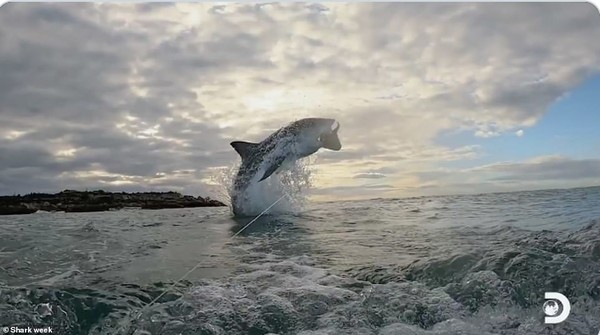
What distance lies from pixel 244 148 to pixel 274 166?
0.60 feet

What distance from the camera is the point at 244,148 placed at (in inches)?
96.7

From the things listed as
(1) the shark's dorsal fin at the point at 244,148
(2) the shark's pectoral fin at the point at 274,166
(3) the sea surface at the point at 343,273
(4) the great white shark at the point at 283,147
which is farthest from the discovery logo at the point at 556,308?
(1) the shark's dorsal fin at the point at 244,148

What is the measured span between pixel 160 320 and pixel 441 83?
1573 millimetres

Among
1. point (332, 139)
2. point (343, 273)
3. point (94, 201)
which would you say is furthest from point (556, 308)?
point (94, 201)

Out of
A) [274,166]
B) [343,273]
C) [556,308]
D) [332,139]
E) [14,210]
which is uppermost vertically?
[332,139]

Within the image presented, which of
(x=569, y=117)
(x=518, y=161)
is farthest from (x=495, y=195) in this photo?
(x=569, y=117)

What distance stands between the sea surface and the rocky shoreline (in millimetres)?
54

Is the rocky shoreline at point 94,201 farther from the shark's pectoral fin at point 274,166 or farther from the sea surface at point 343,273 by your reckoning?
the shark's pectoral fin at point 274,166

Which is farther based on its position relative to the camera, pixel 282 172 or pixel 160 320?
pixel 282 172

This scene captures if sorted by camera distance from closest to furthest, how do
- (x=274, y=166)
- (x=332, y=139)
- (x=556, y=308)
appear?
(x=556, y=308), (x=332, y=139), (x=274, y=166)

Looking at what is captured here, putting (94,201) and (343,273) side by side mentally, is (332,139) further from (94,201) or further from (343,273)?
(94,201)

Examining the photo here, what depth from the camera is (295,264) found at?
92.7 inches

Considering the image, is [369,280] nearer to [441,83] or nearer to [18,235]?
[441,83]

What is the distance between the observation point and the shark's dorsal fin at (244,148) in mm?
2453
